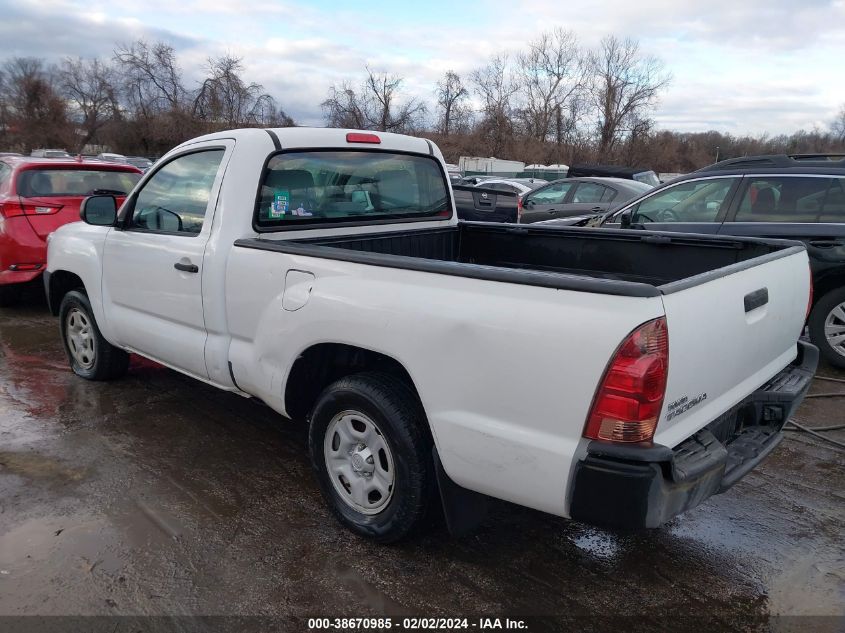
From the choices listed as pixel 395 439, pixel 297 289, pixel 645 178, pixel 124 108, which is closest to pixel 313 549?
pixel 395 439

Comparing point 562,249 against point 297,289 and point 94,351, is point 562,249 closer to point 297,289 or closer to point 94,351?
point 297,289

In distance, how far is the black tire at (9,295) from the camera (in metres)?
7.57

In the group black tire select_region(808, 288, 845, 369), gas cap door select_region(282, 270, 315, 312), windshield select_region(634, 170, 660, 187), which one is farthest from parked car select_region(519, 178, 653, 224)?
gas cap door select_region(282, 270, 315, 312)

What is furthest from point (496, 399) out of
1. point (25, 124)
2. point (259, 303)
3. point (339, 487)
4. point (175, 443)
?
point (25, 124)

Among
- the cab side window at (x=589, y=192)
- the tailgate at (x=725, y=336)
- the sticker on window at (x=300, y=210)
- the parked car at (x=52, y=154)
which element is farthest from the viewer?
the cab side window at (x=589, y=192)

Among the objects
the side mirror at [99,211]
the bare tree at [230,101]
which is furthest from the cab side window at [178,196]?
the bare tree at [230,101]

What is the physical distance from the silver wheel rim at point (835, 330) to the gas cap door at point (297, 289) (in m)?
4.85

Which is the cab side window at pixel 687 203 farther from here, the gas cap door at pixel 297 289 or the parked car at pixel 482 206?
the gas cap door at pixel 297 289

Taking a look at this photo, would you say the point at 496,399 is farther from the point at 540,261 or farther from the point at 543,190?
the point at 543,190

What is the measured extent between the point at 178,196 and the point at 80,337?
193cm

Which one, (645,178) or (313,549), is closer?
(313,549)

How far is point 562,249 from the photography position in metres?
4.31

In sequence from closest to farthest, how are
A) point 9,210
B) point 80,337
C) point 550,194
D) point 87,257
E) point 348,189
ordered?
1. point 348,189
2. point 87,257
3. point 80,337
4. point 9,210
5. point 550,194

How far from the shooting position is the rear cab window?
3.64m
